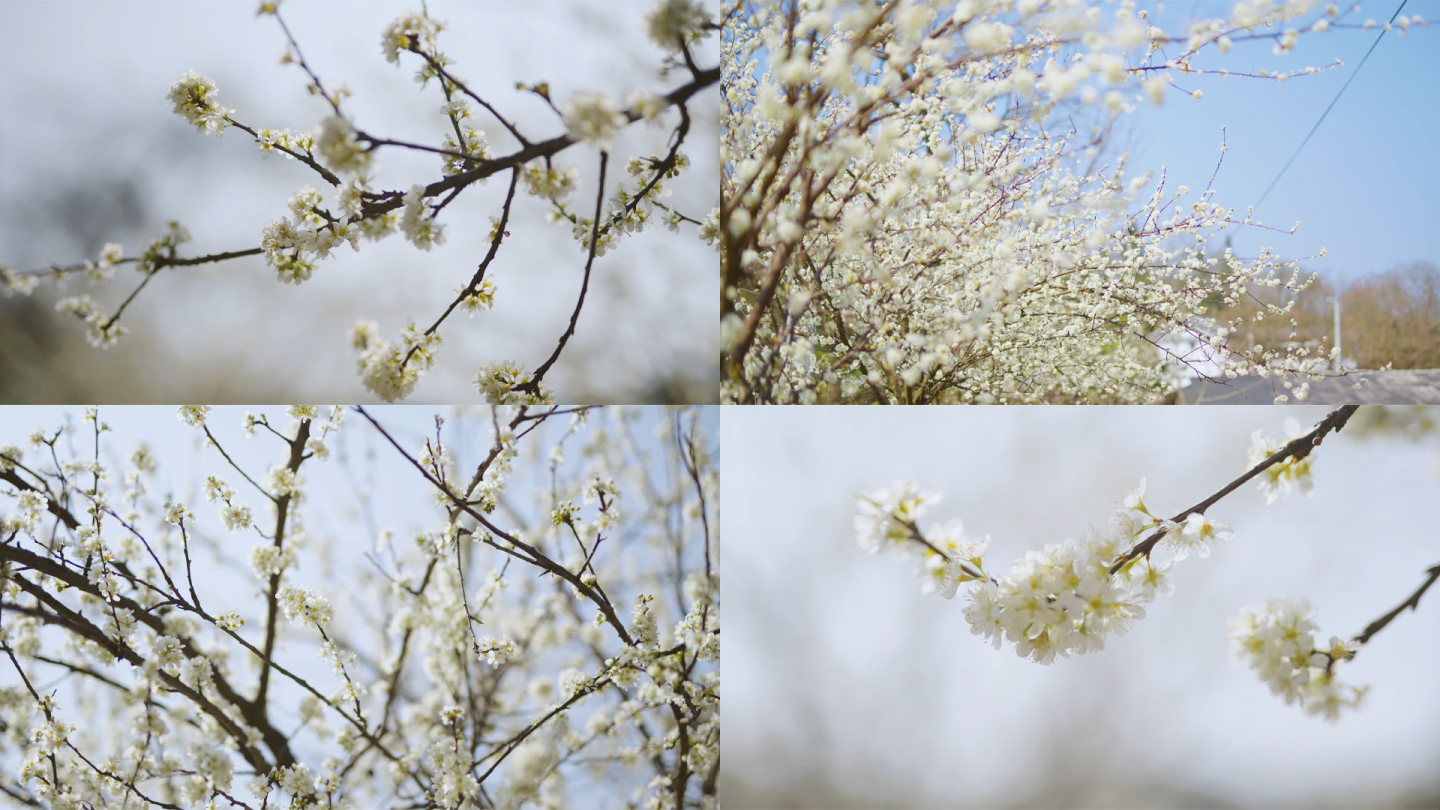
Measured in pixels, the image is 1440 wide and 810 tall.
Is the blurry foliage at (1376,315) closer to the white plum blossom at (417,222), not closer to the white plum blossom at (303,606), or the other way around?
the white plum blossom at (417,222)

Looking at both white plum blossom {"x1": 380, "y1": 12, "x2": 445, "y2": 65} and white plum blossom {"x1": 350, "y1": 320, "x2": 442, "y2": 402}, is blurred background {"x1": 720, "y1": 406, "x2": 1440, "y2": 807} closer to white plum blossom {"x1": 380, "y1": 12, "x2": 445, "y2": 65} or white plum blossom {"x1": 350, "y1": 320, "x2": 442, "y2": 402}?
white plum blossom {"x1": 350, "y1": 320, "x2": 442, "y2": 402}

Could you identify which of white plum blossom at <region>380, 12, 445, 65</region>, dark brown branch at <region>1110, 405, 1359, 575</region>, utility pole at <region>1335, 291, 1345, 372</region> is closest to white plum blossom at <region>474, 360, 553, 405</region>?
white plum blossom at <region>380, 12, 445, 65</region>

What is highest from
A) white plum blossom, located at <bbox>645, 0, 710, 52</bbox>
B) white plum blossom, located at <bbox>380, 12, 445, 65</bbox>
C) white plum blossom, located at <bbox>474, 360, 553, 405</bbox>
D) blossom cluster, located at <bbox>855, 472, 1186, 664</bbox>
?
white plum blossom, located at <bbox>380, 12, 445, 65</bbox>

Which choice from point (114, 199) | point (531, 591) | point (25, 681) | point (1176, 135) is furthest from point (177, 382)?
point (1176, 135)

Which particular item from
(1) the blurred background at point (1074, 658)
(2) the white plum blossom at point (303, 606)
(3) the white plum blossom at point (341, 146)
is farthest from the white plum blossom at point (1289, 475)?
(2) the white plum blossom at point (303, 606)

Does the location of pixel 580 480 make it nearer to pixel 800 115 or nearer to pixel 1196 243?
pixel 800 115

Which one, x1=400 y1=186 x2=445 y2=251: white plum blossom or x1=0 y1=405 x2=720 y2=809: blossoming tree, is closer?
x1=400 y1=186 x2=445 y2=251: white plum blossom

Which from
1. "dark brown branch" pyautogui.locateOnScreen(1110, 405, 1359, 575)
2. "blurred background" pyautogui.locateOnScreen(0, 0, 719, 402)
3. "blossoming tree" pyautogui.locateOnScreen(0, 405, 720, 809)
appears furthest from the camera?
"blurred background" pyautogui.locateOnScreen(0, 0, 719, 402)
